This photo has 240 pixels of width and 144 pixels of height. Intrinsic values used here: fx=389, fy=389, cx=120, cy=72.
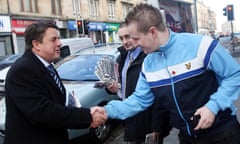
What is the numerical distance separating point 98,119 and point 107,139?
3.98 m

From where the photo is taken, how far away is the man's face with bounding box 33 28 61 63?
278cm

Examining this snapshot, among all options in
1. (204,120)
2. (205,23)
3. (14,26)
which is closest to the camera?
(204,120)

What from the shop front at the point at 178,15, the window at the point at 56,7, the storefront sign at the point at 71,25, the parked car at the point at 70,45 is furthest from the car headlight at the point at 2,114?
the storefront sign at the point at 71,25

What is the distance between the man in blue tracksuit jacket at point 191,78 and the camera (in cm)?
234

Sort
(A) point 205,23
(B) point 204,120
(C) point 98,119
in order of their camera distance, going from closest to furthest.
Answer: (B) point 204,120, (C) point 98,119, (A) point 205,23

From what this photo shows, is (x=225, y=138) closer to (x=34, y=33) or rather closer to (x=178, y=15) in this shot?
(x=34, y=33)

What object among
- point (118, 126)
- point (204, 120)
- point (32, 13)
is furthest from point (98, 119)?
point (32, 13)

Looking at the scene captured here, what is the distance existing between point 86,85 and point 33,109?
3.90 m

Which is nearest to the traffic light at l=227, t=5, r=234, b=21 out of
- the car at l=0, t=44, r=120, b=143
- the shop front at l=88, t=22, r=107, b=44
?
the shop front at l=88, t=22, r=107, b=44

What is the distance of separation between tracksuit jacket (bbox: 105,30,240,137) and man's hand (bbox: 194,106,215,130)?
30mm

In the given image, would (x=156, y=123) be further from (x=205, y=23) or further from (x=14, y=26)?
(x=205, y=23)

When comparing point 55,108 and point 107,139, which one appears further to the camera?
point 107,139

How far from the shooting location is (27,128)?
8.51 feet

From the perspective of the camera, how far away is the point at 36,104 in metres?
2.54
